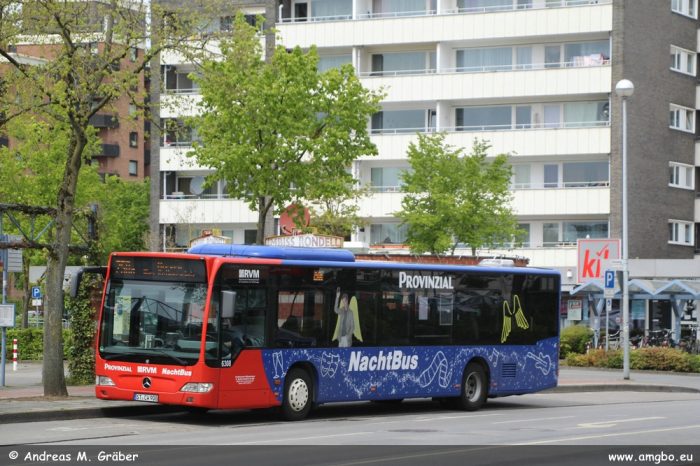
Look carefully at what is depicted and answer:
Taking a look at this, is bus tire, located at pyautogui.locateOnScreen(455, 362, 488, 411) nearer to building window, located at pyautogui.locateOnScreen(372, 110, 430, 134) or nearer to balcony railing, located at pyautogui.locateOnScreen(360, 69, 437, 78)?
building window, located at pyautogui.locateOnScreen(372, 110, 430, 134)

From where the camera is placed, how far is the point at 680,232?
61.1 metres

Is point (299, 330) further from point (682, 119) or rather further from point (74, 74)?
point (682, 119)

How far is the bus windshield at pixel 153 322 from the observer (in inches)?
717

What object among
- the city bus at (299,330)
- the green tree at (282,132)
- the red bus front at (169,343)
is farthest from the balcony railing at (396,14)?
the red bus front at (169,343)

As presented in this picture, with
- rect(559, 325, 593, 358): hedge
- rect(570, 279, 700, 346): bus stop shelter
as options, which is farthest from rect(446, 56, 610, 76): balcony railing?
rect(559, 325, 593, 358): hedge

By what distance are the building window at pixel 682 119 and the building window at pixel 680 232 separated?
532cm

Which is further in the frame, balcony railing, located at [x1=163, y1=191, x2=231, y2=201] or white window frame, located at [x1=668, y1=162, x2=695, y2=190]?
balcony railing, located at [x1=163, y1=191, x2=231, y2=201]

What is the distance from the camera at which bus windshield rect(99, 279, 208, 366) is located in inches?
717

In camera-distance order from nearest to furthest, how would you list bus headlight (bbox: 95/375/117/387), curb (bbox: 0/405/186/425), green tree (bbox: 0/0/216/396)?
curb (bbox: 0/405/186/425) → bus headlight (bbox: 95/375/117/387) → green tree (bbox: 0/0/216/396)

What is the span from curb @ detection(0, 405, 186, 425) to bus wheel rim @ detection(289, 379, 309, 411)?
96.8 inches

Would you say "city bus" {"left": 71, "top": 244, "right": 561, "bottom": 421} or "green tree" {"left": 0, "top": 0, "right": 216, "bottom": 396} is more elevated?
"green tree" {"left": 0, "top": 0, "right": 216, "bottom": 396}
